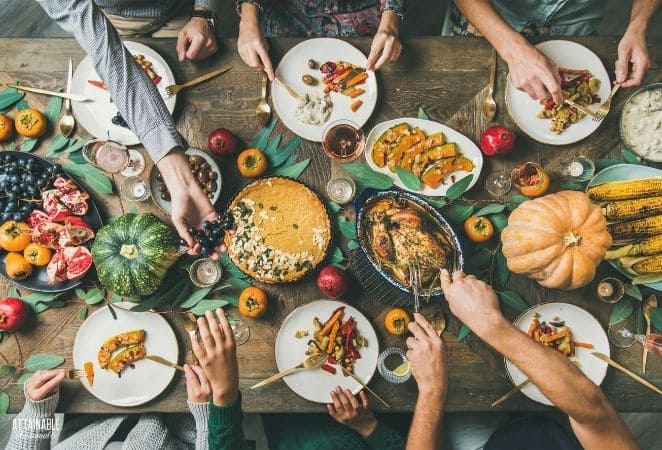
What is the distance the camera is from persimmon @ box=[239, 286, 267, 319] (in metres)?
1.90

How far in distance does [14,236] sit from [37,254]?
0.11 metres

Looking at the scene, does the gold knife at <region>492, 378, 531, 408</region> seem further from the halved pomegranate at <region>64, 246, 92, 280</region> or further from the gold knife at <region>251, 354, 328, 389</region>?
the halved pomegranate at <region>64, 246, 92, 280</region>

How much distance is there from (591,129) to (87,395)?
2.40m

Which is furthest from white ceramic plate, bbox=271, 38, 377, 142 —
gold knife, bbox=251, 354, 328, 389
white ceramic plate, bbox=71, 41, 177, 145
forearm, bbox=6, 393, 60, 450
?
forearm, bbox=6, 393, 60, 450

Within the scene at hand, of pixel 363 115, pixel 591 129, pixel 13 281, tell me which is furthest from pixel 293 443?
pixel 591 129

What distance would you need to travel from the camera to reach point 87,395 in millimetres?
1958

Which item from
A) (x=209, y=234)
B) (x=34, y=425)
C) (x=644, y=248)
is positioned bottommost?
(x=34, y=425)

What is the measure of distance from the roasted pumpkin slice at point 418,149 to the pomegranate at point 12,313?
167cm

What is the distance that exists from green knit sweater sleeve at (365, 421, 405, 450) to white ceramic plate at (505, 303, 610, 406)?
2.01 ft

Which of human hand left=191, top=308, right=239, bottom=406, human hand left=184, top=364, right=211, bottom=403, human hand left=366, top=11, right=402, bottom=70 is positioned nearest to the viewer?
human hand left=191, top=308, right=239, bottom=406

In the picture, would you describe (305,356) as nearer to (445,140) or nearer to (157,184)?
(157,184)

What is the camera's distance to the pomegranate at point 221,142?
6.42 feet

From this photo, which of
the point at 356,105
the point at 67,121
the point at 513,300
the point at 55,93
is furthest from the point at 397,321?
the point at 55,93

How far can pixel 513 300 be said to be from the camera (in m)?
1.95
